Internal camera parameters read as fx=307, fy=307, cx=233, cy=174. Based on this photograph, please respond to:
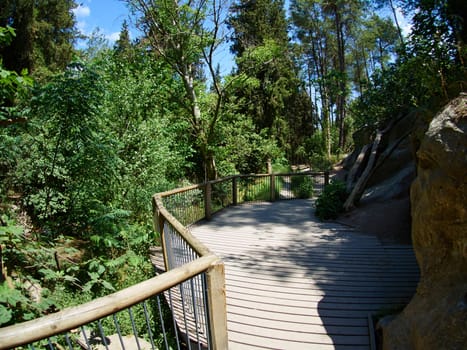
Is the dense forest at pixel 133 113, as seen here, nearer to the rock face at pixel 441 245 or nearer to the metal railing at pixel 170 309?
the metal railing at pixel 170 309

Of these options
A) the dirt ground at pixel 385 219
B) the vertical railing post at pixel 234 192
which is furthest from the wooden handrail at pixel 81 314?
the vertical railing post at pixel 234 192

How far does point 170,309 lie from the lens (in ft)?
10.8

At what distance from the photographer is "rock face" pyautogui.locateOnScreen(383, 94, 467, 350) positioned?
2.21m

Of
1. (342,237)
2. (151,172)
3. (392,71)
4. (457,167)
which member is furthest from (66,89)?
(392,71)

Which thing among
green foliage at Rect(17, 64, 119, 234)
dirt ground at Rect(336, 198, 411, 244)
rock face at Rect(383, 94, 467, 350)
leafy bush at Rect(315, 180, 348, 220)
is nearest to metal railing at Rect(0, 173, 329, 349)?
green foliage at Rect(17, 64, 119, 234)

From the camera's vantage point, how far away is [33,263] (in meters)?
4.41

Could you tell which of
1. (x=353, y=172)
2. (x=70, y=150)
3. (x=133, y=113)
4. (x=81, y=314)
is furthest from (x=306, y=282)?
(x=353, y=172)

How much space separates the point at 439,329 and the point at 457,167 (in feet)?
3.96

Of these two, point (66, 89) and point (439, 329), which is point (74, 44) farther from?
point (439, 329)

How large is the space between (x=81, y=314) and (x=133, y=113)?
22.2ft

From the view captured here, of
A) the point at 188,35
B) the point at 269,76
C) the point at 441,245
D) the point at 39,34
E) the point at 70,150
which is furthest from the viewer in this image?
the point at 269,76

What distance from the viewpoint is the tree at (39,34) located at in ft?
37.7

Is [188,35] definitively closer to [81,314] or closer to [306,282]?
[306,282]

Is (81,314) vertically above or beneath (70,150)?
beneath
